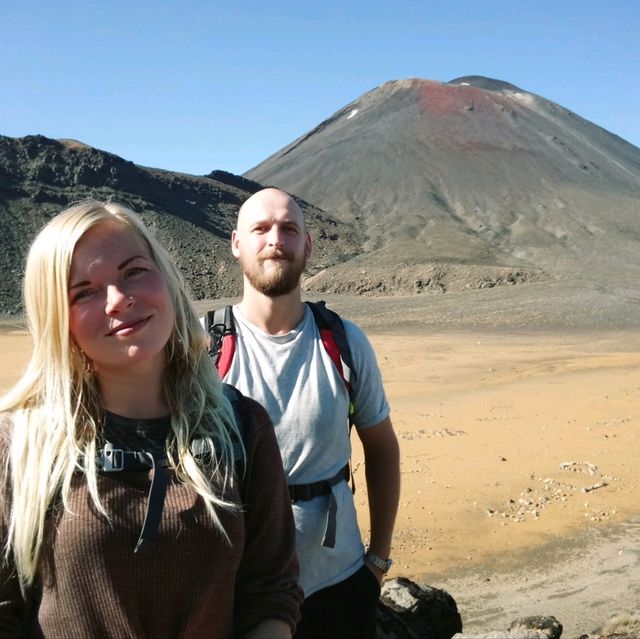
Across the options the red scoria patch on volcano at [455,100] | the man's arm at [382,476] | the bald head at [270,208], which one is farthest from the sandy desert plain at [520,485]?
the red scoria patch on volcano at [455,100]

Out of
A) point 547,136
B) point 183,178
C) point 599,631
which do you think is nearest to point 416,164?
point 547,136

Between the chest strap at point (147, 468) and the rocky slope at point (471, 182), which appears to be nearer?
the chest strap at point (147, 468)

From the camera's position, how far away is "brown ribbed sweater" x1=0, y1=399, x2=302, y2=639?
1.60 m

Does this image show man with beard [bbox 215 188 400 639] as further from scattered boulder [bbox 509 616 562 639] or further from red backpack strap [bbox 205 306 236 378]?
scattered boulder [bbox 509 616 562 639]

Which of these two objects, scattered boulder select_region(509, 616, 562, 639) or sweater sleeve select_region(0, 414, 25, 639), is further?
scattered boulder select_region(509, 616, 562, 639)

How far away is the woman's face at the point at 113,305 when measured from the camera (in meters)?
1.73

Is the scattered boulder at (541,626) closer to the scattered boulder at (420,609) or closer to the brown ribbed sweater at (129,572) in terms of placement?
the scattered boulder at (420,609)

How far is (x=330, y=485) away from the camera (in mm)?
2482

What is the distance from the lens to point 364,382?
261 cm


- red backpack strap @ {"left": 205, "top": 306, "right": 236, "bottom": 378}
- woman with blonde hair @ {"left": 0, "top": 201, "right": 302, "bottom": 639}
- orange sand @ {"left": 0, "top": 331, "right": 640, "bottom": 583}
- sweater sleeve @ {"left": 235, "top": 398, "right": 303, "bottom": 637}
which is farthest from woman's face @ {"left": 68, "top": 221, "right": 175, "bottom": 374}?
orange sand @ {"left": 0, "top": 331, "right": 640, "bottom": 583}

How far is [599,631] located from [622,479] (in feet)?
13.4

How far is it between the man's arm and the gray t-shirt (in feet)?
0.83

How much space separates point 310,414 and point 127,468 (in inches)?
35.6

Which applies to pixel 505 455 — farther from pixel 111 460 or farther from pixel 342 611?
pixel 111 460
